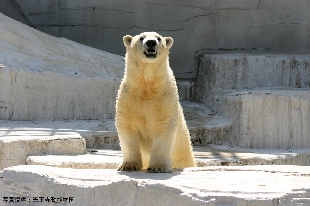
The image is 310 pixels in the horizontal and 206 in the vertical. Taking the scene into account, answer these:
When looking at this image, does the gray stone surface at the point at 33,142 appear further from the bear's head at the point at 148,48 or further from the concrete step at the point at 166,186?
the bear's head at the point at 148,48

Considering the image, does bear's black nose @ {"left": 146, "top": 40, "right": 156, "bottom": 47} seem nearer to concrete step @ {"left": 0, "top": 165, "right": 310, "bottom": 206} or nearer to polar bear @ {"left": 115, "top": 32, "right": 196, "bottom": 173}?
polar bear @ {"left": 115, "top": 32, "right": 196, "bottom": 173}

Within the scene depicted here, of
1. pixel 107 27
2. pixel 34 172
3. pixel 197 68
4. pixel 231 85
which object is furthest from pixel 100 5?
pixel 34 172

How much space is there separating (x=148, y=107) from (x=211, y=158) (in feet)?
8.72

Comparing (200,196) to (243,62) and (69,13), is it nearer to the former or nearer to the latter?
(243,62)

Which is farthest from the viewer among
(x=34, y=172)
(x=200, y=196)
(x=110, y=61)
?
(x=110, y=61)

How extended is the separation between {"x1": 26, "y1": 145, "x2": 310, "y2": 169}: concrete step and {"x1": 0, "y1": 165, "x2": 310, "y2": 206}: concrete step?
1.42 m

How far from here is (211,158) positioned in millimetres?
7938

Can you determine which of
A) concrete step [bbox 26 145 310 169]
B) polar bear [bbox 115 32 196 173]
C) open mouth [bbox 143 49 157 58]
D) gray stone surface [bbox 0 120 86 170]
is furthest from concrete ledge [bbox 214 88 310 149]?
open mouth [bbox 143 49 157 58]

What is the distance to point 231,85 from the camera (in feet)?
34.9

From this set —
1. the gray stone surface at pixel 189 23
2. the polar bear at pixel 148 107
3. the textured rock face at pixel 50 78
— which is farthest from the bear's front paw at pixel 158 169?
the gray stone surface at pixel 189 23

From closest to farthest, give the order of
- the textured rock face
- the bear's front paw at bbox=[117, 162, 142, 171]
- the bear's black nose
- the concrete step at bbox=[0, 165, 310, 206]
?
the concrete step at bbox=[0, 165, 310, 206]
the bear's black nose
the bear's front paw at bbox=[117, 162, 142, 171]
the textured rock face

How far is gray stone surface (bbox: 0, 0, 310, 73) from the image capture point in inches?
468

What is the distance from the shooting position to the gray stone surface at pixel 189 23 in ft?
39.0

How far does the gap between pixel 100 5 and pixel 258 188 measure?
7967 millimetres
